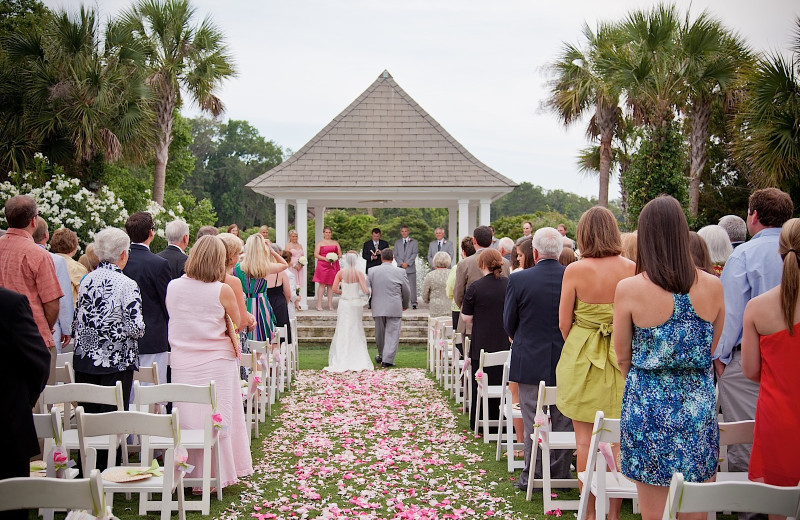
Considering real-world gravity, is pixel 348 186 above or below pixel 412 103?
below

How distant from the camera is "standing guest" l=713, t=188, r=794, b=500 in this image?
5223mm

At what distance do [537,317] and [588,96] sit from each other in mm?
18018

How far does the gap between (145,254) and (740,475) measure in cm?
511

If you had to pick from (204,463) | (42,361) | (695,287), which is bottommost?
(204,463)

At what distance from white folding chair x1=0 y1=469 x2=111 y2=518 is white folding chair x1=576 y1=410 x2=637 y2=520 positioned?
2584 millimetres

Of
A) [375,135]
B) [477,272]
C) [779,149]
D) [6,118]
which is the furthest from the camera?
[375,135]

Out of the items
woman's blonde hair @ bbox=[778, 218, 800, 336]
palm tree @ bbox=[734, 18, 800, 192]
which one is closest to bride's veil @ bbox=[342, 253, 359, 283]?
palm tree @ bbox=[734, 18, 800, 192]

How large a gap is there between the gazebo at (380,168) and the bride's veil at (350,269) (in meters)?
5.13

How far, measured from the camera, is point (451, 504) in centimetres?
609

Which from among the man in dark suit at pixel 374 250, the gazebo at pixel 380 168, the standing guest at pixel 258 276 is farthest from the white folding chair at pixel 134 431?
the gazebo at pixel 380 168

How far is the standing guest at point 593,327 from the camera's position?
5.00 meters

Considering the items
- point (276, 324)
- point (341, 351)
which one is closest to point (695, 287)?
point (276, 324)

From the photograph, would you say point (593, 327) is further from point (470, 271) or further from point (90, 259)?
point (90, 259)

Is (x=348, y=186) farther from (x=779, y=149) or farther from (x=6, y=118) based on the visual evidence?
(x=779, y=149)
